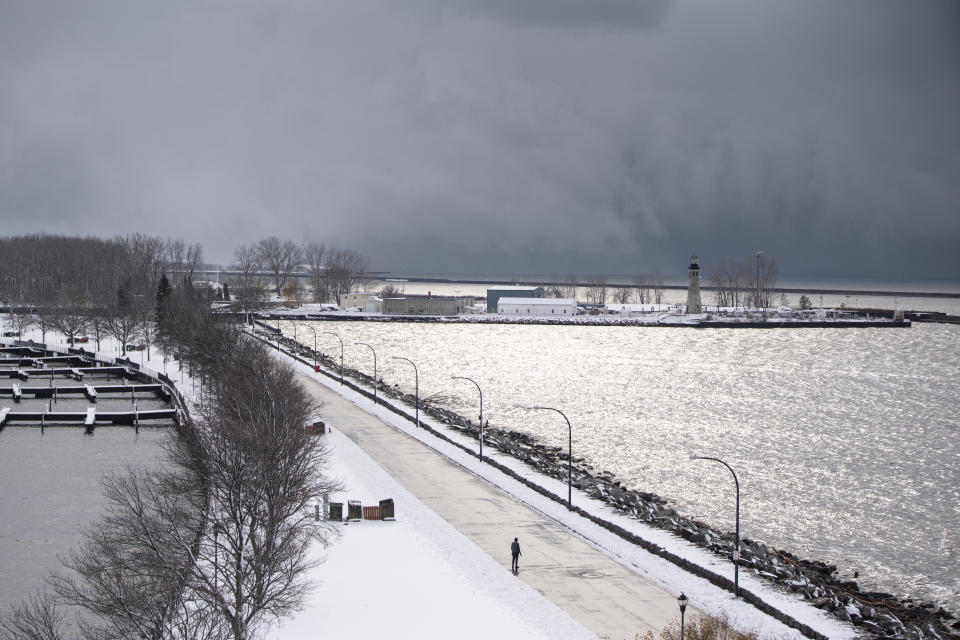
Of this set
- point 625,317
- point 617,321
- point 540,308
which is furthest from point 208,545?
point 625,317

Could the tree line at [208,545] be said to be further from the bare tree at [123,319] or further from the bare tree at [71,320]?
the bare tree at [71,320]

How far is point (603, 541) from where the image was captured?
33.7 m

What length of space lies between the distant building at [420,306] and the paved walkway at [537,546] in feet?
445

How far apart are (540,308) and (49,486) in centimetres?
14894

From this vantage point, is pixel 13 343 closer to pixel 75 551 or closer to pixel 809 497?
pixel 75 551

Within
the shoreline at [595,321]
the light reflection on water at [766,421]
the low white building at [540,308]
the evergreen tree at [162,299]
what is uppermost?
the evergreen tree at [162,299]

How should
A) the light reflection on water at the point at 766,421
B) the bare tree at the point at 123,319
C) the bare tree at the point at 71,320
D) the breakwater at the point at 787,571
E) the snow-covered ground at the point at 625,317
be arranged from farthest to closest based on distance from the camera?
the snow-covered ground at the point at 625,317 → the bare tree at the point at 71,320 → the bare tree at the point at 123,319 → the light reflection on water at the point at 766,421 → the breakwater at the point at 787,571

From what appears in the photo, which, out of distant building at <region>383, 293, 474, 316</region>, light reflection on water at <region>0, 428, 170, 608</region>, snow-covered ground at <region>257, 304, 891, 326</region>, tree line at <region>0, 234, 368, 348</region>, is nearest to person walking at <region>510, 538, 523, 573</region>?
light reflection on water at <region>0, 428, 170, 608</region>

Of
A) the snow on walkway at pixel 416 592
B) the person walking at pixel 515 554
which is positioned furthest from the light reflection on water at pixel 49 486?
the person walking at pixel 515 554

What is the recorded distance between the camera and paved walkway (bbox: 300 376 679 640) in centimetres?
2672

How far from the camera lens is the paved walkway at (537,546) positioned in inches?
1052

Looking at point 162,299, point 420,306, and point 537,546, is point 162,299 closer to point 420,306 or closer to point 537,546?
point 537,546

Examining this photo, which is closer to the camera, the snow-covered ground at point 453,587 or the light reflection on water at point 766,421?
the snow-covered ground at point 453,587

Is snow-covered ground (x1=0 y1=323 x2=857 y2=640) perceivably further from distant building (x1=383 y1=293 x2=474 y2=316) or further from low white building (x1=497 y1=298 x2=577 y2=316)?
low white building (x1=497 y1=298 x2=577 y2=316)
